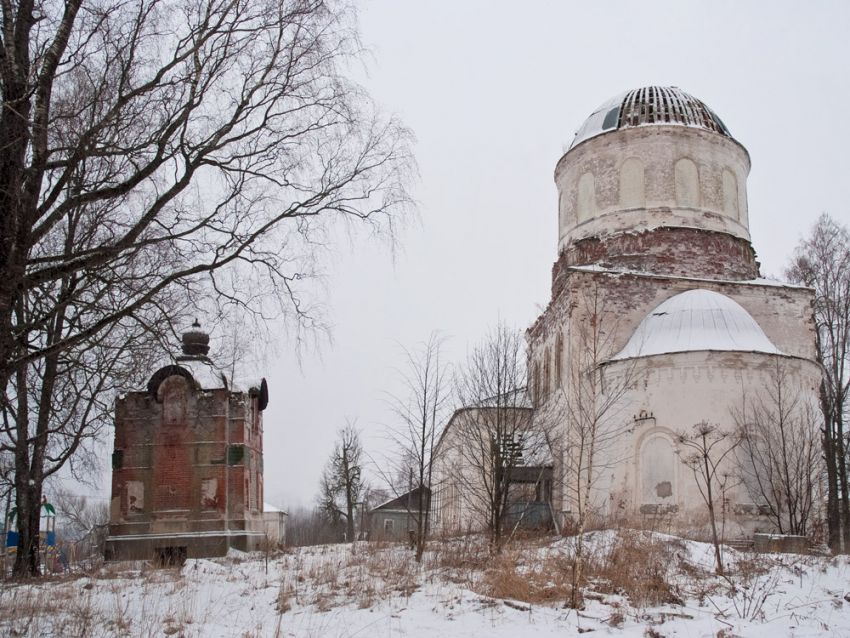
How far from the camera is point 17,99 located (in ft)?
22.5

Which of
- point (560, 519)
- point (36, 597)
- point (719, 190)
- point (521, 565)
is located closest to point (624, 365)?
point (560, 519)

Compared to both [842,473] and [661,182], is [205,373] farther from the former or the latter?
[842,473]

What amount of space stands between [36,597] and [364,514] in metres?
30.3

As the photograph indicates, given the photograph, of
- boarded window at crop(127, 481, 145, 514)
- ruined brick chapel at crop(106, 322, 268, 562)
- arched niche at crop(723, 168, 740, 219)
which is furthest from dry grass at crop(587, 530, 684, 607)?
arched niche at crop(723, 168, 740, 219)

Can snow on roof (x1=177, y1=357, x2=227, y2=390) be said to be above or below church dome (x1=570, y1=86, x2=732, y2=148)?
below

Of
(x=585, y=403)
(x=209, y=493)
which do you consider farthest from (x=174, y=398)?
(x=585, y=403)

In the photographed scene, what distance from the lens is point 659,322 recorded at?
22859 mm

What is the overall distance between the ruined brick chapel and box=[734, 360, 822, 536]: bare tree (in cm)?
1216

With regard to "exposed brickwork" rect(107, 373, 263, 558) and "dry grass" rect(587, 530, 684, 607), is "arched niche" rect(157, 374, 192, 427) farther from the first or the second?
"dry grass" rect(587, 530, 684, 607)

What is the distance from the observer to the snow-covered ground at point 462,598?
25.4 ft

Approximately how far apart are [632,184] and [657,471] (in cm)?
961

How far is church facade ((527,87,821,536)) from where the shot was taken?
2055 centimetres

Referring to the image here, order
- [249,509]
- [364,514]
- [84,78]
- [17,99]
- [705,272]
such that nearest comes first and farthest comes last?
[17,99] < [84,78] < [249,509] < [705,272] < [364,514]

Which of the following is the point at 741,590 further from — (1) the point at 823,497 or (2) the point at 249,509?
(1) the point at 823,497
